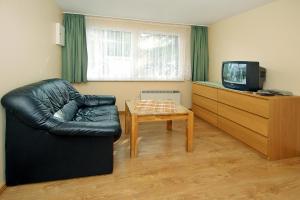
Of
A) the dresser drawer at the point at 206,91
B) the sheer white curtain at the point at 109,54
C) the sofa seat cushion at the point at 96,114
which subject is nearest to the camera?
the sofa seat cushion at the point at 96,114

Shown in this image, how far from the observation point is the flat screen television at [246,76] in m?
3.23

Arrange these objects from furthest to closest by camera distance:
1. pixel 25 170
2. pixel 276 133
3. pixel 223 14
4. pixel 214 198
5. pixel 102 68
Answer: pixel 102 68
pixel 223 14
pixel 276 133
pixel 25 170
pixel 214 198

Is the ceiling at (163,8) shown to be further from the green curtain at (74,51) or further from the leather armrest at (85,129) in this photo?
the leather armrest at (85,129)

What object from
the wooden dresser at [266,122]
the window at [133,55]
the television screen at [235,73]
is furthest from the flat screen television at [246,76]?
the window at [133,55]

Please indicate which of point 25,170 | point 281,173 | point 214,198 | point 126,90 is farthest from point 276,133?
point 126,90

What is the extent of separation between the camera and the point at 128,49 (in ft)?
15.9

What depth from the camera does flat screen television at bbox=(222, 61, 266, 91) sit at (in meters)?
3.23

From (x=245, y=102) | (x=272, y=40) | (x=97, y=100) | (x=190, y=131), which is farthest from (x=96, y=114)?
(x=272, y=40)

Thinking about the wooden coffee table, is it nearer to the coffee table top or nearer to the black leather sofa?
the coffee table top

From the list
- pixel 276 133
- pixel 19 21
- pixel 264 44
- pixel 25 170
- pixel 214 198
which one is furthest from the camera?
pixel 264 44

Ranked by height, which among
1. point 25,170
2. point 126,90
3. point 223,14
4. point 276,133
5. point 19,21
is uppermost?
→ point 223,14

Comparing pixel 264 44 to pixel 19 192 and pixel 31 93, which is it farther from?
pixel 19 192

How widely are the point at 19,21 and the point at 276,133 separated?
3336 mm

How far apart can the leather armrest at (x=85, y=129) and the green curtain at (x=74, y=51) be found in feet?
8.75
